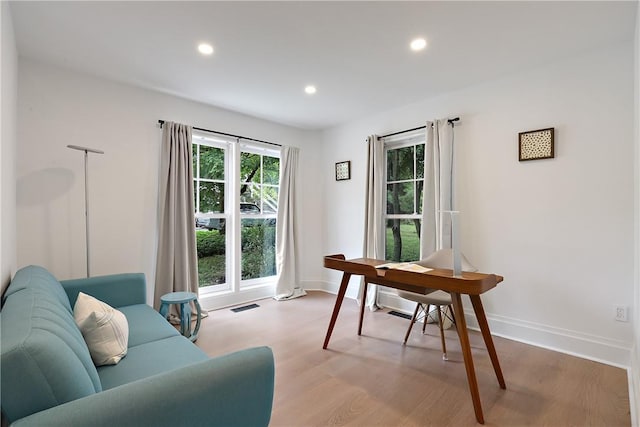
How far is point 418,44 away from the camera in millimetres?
2365

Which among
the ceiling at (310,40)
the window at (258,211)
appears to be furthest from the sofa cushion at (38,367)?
the window at (258,211)

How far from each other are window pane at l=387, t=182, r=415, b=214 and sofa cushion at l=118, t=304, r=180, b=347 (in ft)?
9.31

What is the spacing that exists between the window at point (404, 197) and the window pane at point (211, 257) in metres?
2.15

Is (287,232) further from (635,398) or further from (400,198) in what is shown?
(635,398)

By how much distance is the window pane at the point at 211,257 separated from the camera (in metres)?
3.77

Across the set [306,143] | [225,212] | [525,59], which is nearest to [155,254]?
[225,212]

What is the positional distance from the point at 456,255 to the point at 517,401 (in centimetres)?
99

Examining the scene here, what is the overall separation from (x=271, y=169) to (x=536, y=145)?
3.17 metres

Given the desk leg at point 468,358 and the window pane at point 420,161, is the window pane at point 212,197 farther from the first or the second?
the desk leg at point 468,358

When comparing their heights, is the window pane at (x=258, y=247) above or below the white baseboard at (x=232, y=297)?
above

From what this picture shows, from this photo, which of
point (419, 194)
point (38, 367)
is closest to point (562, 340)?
point (419, 194)

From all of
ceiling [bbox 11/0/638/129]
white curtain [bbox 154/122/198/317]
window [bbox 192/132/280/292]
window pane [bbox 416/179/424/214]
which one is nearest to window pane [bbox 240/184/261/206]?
window [bbox 192/132/280/292]

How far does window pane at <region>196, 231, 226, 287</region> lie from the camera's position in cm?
377

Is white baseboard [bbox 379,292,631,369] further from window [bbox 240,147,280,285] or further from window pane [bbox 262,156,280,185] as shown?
window pane [bbox 262,156,280,185]
